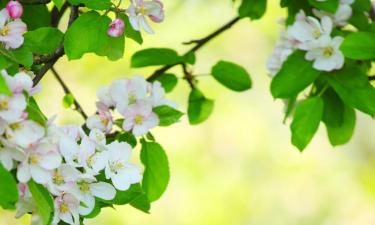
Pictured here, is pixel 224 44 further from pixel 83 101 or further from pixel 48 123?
pixel 48 123

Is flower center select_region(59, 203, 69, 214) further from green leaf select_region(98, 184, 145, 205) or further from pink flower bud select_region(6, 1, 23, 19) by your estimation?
pink flower bud select_region(6, 1, 23, 19)

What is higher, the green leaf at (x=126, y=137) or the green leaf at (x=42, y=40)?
the green leaf at (x=42, y=40)

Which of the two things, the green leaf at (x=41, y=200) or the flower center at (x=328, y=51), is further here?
the flower center at (x=328, y=51)

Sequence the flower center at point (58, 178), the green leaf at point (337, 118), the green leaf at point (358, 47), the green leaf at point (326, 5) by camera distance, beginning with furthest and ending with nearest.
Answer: the green leaf at point (337, 118) → the green leaf at point (326, 5) → the green leaf at point (358, 47) → the flower center at point (58, 178)

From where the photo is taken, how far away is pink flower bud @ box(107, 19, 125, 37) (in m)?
1.15

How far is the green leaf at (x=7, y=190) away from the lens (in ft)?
2.90

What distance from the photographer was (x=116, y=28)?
115cm

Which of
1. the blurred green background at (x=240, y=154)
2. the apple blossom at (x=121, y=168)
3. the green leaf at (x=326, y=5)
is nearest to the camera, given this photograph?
the apple blossom at (x=121, y=168)

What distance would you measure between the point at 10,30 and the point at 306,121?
1.74 feet

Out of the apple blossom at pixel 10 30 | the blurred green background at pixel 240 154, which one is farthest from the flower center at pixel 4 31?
the blurred green background at pixel 240 154

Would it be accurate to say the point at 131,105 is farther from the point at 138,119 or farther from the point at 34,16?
the point at 34,16

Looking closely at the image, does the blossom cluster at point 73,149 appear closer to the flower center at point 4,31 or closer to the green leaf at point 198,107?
the flower center at point 4,31

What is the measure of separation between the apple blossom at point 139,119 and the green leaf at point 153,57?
0.32m

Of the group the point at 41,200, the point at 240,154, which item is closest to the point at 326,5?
the point at 41,200
